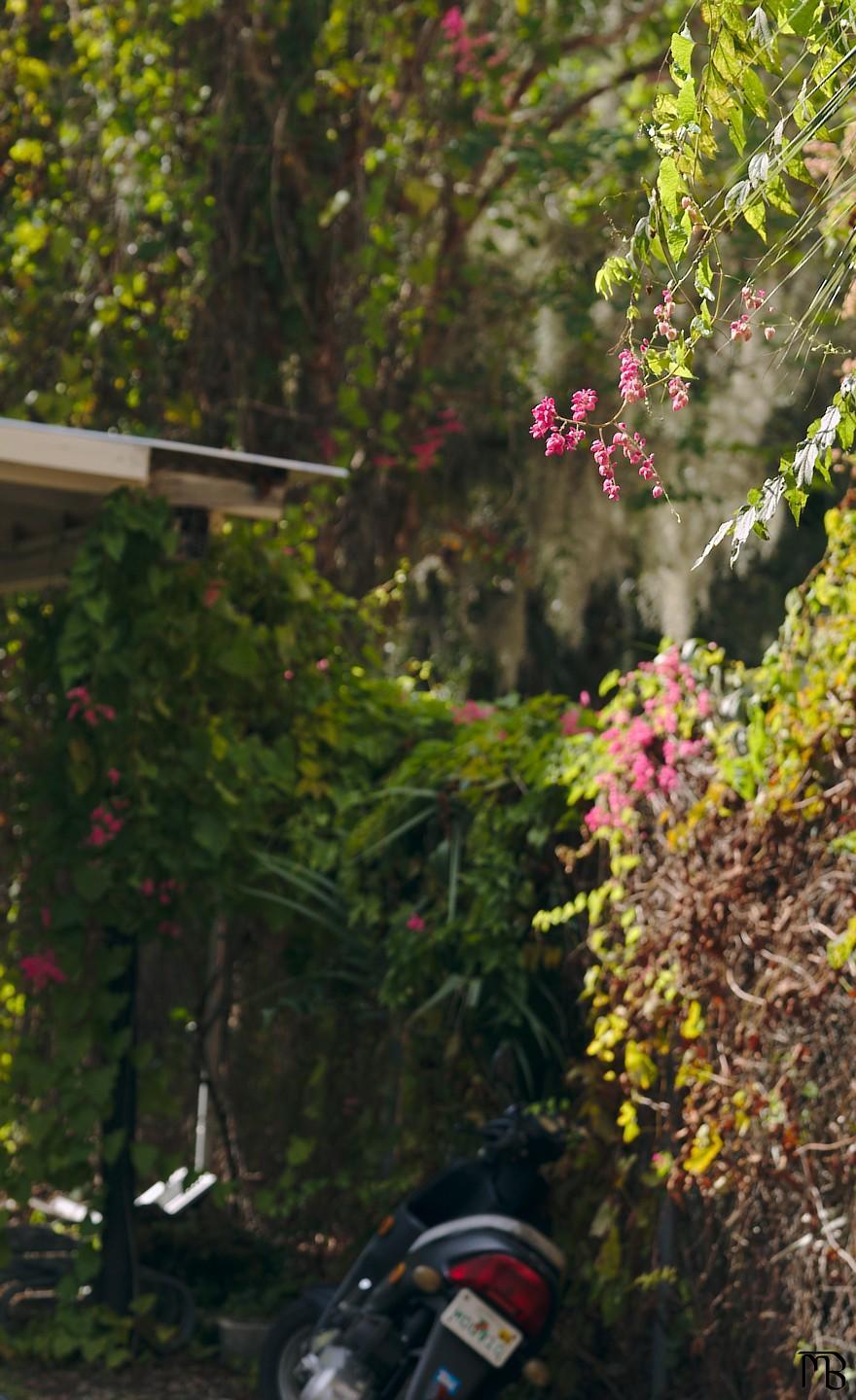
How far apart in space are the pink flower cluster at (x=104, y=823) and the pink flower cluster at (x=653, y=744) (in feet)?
5.35

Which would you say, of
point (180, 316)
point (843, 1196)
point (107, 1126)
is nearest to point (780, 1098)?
point (843, 1196)

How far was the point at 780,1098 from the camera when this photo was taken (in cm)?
359

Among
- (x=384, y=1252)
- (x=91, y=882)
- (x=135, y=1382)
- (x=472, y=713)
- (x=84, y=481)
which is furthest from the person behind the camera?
(x=472, y=713)

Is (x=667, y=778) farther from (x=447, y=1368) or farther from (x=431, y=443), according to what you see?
(x=431, y=443)

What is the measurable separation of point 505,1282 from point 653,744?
4.07ft

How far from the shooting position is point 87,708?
5180 mm

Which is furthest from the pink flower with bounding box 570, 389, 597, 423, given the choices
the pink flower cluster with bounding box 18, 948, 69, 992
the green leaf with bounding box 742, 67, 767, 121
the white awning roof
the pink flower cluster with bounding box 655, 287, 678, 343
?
the pink flower cluster with bounding box 18, 948, 69, 992

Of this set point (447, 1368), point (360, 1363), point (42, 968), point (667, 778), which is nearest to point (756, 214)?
point (667, 778)

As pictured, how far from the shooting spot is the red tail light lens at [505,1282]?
158 inches

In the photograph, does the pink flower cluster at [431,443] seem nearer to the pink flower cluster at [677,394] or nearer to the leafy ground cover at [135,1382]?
the leafy ground cover at [135,1382]

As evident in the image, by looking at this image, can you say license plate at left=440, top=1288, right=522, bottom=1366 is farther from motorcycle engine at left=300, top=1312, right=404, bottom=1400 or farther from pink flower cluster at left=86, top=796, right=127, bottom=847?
pink flower cluster at left=86, top=796, right=127, bottom=847

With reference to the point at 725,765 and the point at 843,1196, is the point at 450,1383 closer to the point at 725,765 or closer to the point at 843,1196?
the point at 843,1196

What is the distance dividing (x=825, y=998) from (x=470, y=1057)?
1580mm

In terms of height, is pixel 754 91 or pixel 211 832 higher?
pixel 754 91
